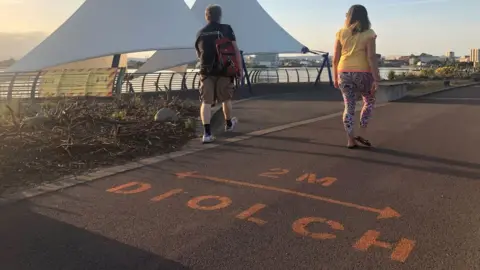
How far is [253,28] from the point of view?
86.9 ft

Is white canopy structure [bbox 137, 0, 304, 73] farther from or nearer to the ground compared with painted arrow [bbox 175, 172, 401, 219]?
farther from the ground

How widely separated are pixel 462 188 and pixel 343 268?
91.0 inches

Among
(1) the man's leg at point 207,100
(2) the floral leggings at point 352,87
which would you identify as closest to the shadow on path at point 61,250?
(1) the man's leg at point 207,100

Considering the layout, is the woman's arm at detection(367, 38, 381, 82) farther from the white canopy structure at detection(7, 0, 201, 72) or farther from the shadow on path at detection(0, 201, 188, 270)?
the white canopy structure at detection(7, 0, 201, 72)

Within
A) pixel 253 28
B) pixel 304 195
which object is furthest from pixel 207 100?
pixel 253 28

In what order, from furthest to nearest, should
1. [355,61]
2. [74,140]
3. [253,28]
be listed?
[253,28] → [355,61] → [74,140]

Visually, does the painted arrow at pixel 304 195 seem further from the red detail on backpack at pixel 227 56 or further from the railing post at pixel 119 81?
the railing post at pixel 119 81

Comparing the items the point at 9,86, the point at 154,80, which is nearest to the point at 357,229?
the point at 9,86

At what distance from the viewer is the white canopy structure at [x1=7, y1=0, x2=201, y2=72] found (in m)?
19.9

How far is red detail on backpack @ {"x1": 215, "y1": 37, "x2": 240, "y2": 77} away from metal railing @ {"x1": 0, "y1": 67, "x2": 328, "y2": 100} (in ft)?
19.9

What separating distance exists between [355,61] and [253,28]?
20776mm

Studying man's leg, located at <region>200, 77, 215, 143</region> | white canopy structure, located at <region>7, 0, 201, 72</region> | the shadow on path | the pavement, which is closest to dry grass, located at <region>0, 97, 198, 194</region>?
man's leg, located at <region>200, 77, 215, 143</region>

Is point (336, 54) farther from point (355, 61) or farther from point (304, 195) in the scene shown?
point (304, 195)

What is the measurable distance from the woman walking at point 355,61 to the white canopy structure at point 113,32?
48.5 ft
